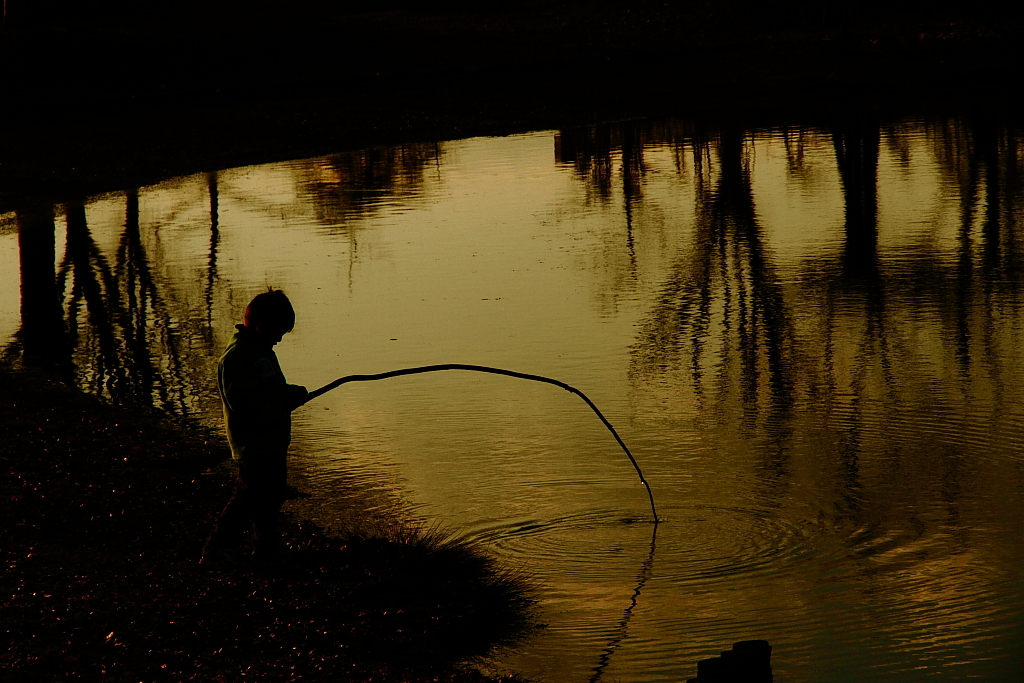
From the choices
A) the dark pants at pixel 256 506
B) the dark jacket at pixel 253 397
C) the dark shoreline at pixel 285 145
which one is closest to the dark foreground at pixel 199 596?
the dark shoreline at pixel 285 145

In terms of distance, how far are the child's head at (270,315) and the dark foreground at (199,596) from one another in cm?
105

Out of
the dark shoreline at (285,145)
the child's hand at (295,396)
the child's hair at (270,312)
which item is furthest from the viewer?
the child's hand at (295,396)

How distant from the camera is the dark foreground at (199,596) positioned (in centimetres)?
514

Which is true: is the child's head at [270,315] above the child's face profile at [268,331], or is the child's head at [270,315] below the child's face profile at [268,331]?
above

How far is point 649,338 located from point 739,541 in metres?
4.23

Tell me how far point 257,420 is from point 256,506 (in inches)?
16.1

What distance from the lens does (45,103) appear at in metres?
30.1

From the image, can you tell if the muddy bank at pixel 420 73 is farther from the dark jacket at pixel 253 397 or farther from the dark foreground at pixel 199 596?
the dark jacket at pixel 253 397

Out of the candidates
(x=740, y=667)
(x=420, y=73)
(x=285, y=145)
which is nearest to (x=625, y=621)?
(x=740, y=667)

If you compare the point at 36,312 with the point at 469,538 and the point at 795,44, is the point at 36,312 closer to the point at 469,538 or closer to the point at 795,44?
the point at 469,538

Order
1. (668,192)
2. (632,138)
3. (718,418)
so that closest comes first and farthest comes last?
1. (718,418)
2. (668,192)
3. (632,138)

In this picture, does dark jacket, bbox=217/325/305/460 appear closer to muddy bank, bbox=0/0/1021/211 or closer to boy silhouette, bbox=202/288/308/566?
boy silhouette, bbox=202/288/308/566

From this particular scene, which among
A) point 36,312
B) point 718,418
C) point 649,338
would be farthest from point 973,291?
point 36,312

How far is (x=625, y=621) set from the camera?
588cm
